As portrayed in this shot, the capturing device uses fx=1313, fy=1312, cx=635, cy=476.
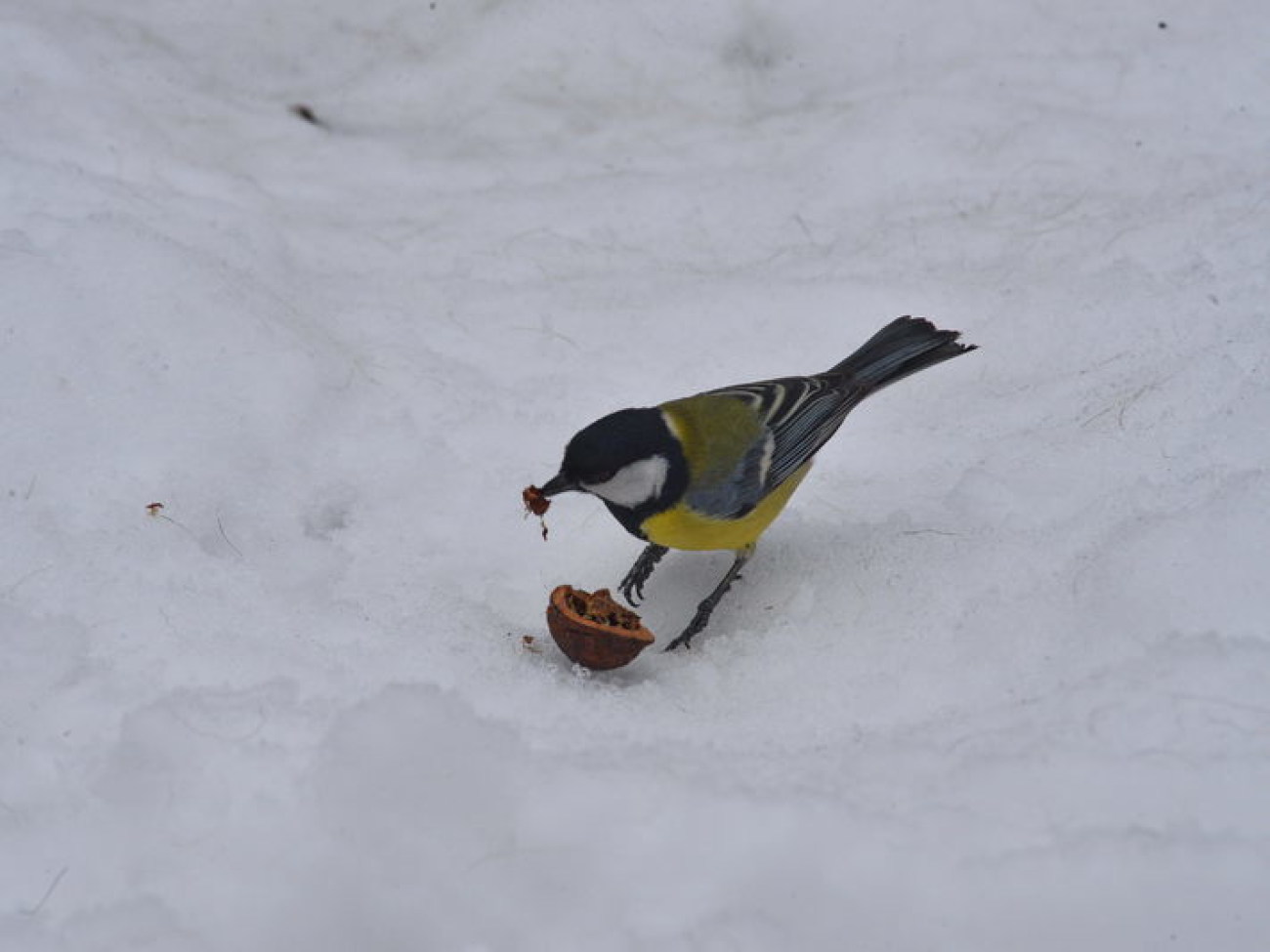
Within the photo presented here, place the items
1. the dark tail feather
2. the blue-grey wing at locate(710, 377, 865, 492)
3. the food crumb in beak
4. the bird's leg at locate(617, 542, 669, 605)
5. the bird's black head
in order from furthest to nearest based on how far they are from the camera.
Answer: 1. the dark tail feather
2. the bird's leg at locate(617, 542, 669, 605)
3. the blue-grey wing at locate(710, 377, 865, 492)
4. the food crumb in beak
5. the bird's black head

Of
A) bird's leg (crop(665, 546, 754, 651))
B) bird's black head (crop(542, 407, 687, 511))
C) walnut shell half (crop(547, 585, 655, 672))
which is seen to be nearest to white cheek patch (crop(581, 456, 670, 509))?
bird's black head (crop(542, 407, 687, 511))

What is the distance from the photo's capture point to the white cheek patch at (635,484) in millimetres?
3381

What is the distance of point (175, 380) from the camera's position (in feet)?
12.3

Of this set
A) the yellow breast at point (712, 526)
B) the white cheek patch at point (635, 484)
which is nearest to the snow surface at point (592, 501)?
the yellow breast at point (712, 526)

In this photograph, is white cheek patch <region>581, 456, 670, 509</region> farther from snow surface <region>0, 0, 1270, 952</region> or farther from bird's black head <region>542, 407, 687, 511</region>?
snow surface <region>0, 0, 1270, 952</region>

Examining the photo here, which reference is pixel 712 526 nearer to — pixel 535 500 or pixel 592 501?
pixel 535 500

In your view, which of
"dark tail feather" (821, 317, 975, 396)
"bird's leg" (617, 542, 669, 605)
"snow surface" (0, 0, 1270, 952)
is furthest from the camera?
"dark tail feather" (821, 317, 975, 396)

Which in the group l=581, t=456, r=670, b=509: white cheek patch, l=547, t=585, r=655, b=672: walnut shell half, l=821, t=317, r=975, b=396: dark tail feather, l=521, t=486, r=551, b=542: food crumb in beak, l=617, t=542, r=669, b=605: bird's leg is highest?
l=821, t=317, r=975, b=396: dark tail feather

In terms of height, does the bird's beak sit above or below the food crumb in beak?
above

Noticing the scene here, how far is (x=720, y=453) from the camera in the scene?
11.9 ft

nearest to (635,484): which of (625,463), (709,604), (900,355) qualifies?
(625,463)

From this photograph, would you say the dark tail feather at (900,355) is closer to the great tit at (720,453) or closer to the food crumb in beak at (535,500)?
the great tit at (720,453)

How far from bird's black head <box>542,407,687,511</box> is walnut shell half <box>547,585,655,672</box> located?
268 millimetres

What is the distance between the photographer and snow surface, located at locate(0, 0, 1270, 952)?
7.97 ft
